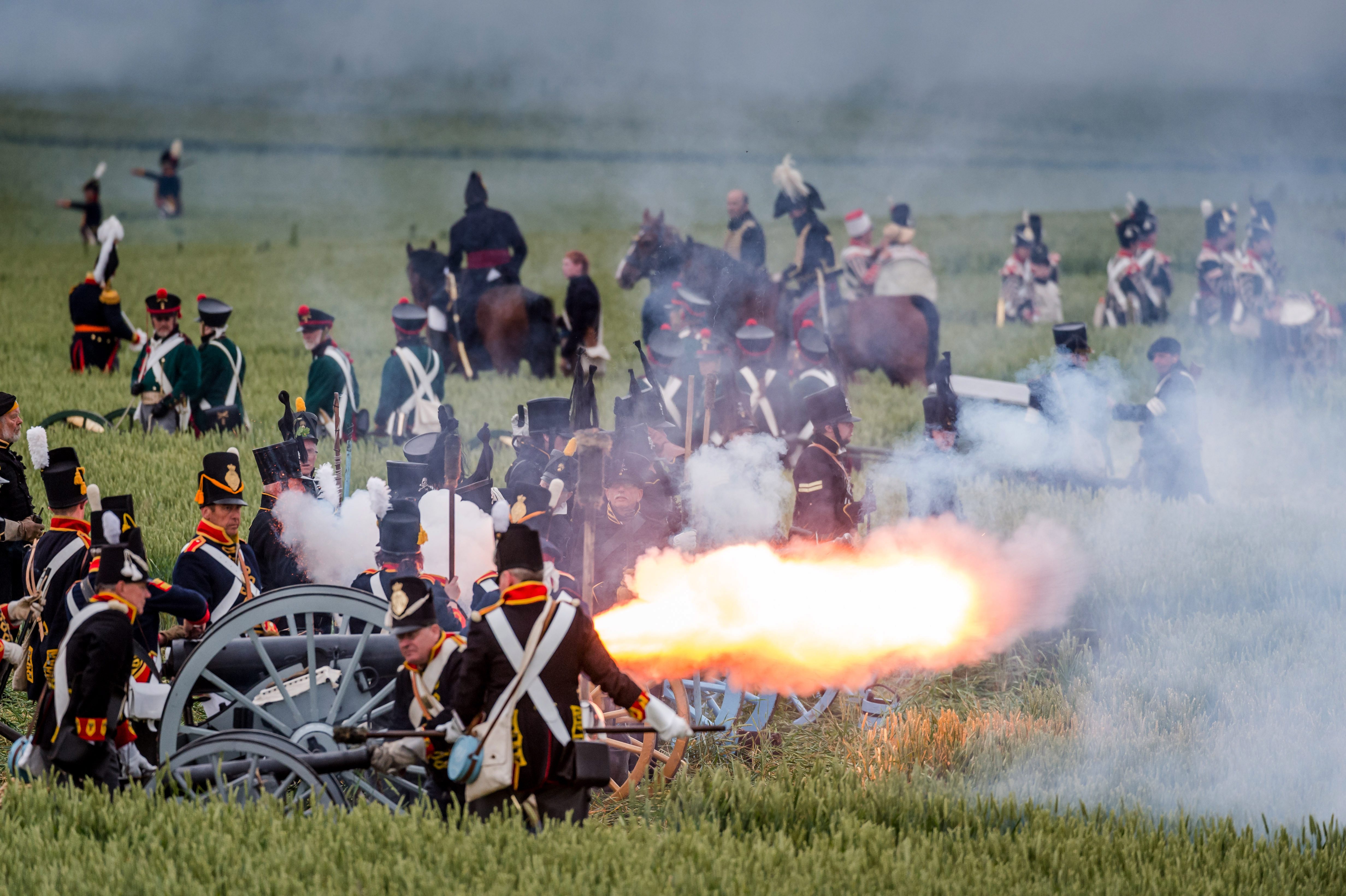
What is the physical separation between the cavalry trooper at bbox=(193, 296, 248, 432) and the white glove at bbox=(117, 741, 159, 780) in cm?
868

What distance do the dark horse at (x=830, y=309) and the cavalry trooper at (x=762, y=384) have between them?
4906 millimetres

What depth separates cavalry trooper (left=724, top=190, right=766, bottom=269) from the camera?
19734 mm

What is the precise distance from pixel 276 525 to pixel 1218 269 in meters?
22.6

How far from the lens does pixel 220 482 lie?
803 cm

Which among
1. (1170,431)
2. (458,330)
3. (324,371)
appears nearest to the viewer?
(1170,431)

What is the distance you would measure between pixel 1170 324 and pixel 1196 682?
19.6 metres

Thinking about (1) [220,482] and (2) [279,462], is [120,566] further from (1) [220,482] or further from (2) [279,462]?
(2) [279,462]

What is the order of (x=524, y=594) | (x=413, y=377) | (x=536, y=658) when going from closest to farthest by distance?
1. (x=536, y=658)
2. (x=524, y=594)
3. (x=413, y=377)

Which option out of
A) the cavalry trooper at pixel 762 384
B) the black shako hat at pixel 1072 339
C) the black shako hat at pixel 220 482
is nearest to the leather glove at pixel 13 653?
the black shako hat at pixel 220 482

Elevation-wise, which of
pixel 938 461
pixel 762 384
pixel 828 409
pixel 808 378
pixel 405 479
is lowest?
pixel 405 479

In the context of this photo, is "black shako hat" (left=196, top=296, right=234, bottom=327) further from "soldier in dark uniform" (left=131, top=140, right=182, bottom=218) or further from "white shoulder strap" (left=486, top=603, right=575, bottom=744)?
"soldier in dark uniform" (left=131, top=140, right=182, bottom=218)

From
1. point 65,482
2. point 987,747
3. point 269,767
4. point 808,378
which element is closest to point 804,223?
point 808,378

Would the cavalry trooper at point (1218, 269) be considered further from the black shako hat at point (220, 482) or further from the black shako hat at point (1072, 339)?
the black shako hat at point (220, 482)

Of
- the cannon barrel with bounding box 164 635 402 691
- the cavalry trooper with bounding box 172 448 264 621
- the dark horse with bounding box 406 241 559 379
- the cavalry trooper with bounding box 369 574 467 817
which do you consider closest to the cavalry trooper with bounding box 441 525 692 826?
the cavalry trooper with bounding box 369 574 467 817
